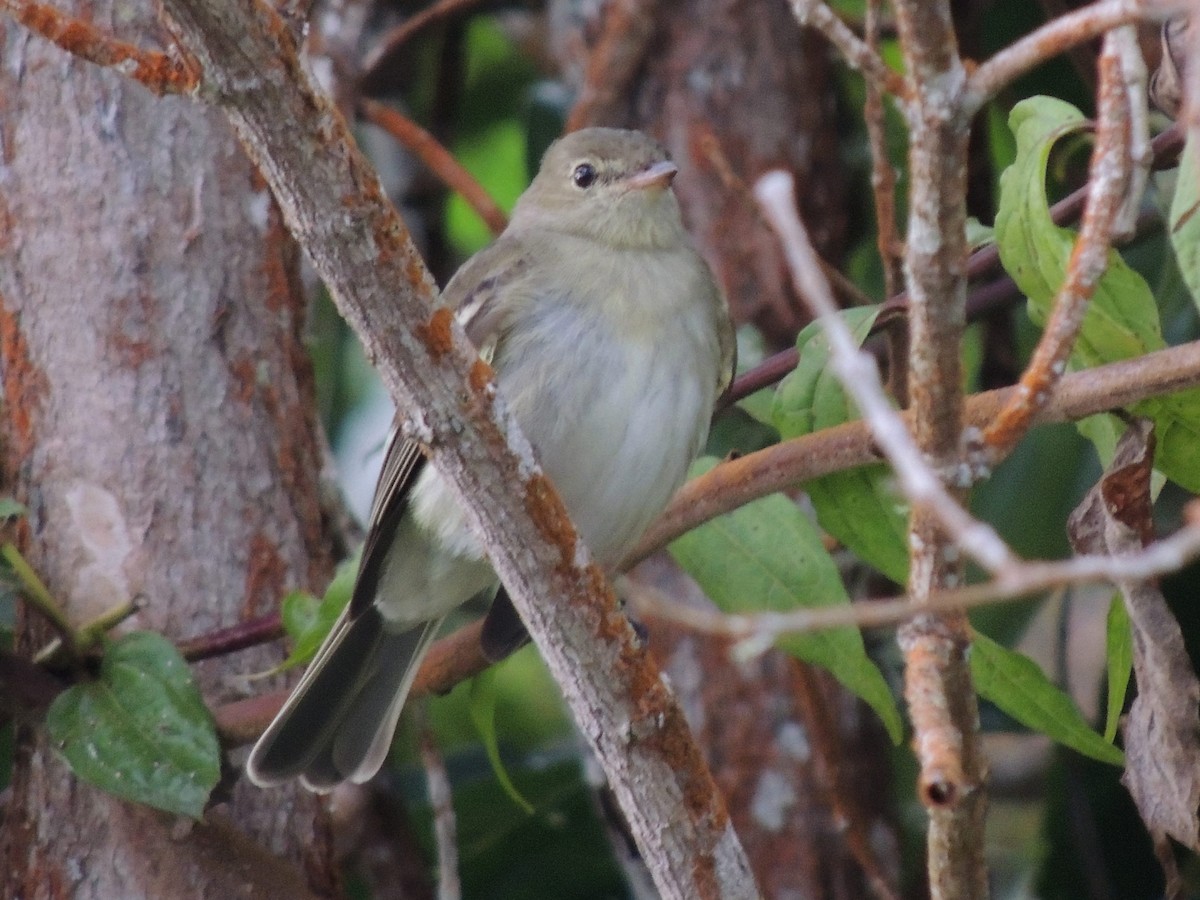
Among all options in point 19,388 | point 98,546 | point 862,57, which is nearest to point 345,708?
point 98,546

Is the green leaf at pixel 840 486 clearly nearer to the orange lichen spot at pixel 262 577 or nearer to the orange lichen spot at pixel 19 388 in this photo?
the orange lichen spot at pixel 262 577

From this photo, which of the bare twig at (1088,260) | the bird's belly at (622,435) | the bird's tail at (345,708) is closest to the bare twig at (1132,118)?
the bare twig at (1088,260)

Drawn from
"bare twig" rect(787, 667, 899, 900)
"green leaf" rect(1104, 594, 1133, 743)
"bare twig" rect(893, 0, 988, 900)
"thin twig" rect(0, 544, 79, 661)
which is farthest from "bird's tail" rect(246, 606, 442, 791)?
"bare twig" rect(893, 0, 988, 900)

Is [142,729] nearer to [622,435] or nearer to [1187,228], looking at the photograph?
[622,435]

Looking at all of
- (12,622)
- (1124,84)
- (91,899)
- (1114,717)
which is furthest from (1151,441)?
(12,622)

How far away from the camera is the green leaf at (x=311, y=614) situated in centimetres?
304

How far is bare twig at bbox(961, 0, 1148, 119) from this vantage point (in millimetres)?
1308

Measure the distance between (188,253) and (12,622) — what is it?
0.81 meters

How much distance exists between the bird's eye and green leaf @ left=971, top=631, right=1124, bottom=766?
1637 millimetres

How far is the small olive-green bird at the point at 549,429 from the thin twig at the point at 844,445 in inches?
11.0

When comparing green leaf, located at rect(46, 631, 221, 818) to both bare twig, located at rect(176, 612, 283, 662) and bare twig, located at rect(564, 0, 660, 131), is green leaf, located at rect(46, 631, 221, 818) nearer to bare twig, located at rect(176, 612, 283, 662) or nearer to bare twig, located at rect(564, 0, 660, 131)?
bare twig, located at rect(176, 612, 283, 662)

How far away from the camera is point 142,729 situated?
2875 millimetres

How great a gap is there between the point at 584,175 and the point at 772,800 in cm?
149

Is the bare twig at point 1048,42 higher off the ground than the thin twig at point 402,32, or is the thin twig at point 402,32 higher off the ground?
the thin twig at point 402,32
